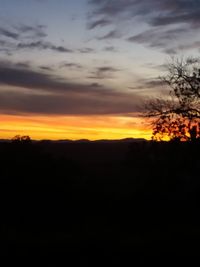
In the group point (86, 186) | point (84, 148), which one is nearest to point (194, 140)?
point (86, 186)

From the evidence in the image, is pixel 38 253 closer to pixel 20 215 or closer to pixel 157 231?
pixel 157 231

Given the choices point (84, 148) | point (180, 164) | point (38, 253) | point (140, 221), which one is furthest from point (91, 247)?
point (84, 148)

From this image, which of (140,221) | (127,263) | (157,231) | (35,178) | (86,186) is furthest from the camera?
(86,186)

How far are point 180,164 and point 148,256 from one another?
23893 millimetres

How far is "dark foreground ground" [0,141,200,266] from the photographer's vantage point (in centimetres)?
1464

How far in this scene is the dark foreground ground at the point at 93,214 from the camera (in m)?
14.6

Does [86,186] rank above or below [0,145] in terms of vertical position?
below

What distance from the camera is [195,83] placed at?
113 ft

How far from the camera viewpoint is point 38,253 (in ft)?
48.1

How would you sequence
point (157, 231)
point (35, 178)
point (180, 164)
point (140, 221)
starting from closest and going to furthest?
point (157, 231) < point (140, 221) < point (35, 178) < point (180, 164)

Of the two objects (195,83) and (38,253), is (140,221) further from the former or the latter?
(195,83)

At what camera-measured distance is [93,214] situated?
2706 centimetres

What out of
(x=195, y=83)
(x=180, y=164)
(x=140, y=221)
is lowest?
(x=140, y=221)

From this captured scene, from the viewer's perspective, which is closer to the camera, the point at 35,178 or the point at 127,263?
the point at 127,263
